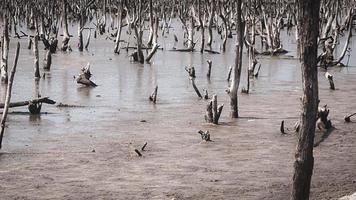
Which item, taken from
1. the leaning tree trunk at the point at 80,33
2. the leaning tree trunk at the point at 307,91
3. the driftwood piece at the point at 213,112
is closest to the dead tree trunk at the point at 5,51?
the driftwood piece at the point at 213,112

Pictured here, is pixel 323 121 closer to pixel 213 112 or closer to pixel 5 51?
pixel 213 112

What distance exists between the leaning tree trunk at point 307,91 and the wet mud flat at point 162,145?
161 cm

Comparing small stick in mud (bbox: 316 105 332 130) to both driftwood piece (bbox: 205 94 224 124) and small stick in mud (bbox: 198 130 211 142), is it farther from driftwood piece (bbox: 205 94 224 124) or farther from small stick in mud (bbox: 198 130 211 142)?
small stick in mud (bbox: 198 130 211 142)

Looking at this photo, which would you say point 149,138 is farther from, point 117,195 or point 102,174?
point 117,195

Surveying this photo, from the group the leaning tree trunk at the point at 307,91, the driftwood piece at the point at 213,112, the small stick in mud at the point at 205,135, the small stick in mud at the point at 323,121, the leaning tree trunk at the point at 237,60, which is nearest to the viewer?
the leaning tree trunk at the point at 307,91

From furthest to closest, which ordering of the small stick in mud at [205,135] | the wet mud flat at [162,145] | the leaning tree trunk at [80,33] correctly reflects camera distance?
1. the leaning tree trunk at [80,33]
2. the small stick in mud at [205,135]
3. the wet mud flat at [162,145]

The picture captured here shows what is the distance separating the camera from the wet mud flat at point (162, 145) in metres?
9.24

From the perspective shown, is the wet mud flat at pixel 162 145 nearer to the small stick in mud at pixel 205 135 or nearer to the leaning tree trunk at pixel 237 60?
the small stick in mud at pixel 205 135

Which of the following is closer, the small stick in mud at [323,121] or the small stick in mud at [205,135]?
the small stick in mud at [205,135]

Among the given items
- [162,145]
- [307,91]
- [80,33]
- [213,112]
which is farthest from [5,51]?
[80,33]

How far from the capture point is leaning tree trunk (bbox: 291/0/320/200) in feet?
22.3

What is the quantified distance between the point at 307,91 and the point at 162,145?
18.0 feet

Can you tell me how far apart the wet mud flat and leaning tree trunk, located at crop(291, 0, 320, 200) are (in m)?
1.61

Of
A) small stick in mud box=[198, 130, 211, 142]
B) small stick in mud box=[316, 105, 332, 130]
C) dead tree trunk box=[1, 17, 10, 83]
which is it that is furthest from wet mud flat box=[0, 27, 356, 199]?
dead tree trunk box=[1, 17, 10, 83]
